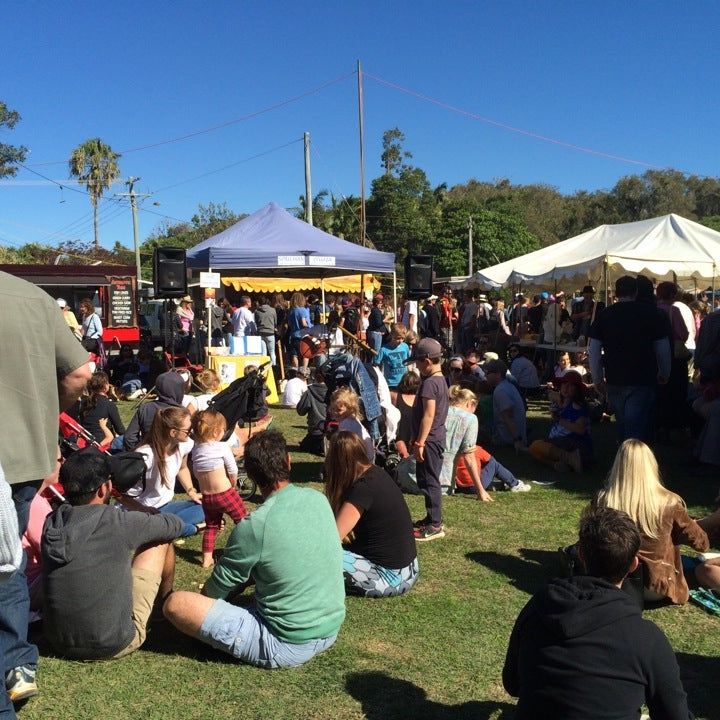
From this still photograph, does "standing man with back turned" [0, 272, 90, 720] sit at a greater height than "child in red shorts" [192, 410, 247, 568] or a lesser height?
greater

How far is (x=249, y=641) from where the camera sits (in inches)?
141

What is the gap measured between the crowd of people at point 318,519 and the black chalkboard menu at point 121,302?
13333 mm

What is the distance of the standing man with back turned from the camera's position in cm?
270

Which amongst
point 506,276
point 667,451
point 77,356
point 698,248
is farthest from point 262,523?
point 506,276

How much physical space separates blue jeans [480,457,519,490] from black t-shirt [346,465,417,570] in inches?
108

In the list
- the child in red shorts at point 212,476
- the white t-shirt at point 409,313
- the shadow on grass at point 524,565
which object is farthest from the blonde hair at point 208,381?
the white t-shirt at point 409,313

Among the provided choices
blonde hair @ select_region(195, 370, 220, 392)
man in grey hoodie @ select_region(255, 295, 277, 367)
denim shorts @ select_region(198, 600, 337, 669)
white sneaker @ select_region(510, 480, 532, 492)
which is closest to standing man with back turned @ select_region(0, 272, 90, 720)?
denim shorts @ select_region(198, 600, 337, 669)

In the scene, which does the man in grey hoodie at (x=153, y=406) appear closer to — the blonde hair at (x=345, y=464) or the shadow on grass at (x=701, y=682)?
the blonde hair at (x=345, y=464)

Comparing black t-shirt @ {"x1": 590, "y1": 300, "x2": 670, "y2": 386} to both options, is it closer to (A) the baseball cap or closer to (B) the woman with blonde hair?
(A) the baseball cap

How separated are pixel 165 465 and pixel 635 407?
3.93m

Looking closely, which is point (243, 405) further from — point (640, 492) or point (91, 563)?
point (640, 492)

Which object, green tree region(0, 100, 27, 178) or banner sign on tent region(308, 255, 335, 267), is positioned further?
green tree region(0, 100, 27, 178)

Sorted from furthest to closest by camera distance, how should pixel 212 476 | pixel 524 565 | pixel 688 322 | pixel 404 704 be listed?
pixel 688 322, pixel 212 476, pixel 524 565, pixel 404 704

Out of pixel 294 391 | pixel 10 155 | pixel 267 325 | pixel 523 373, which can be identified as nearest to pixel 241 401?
pixel 294 391
